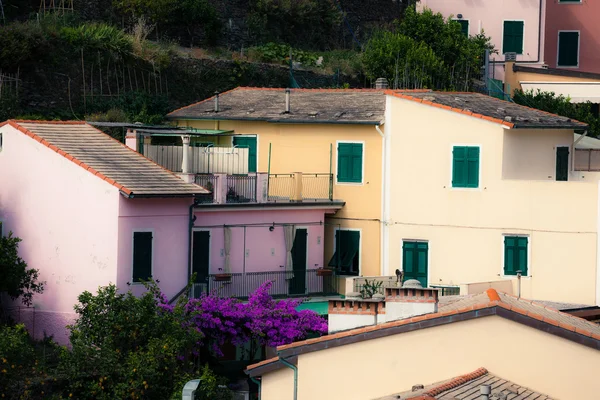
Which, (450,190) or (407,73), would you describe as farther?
(407,73)

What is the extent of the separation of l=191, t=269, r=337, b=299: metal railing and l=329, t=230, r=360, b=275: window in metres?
0.74

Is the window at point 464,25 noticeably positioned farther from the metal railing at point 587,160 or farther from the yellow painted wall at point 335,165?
the yellow painted wall at point 335,165

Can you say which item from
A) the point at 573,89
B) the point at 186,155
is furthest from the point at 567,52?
the point at 186,155

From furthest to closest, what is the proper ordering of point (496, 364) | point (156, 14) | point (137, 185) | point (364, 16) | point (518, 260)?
point (364, 16)
point (156, 14)
point (518, 260)
point (137, 185)
point (496, 364)

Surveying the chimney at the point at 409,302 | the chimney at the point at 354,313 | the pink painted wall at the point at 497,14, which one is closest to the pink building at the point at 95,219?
the chimney at the point at 354,313

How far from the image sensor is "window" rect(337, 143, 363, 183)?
43.0m

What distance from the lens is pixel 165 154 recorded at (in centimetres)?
4106

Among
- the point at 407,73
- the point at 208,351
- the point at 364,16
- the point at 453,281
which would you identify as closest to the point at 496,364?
Result: the point at 208,351

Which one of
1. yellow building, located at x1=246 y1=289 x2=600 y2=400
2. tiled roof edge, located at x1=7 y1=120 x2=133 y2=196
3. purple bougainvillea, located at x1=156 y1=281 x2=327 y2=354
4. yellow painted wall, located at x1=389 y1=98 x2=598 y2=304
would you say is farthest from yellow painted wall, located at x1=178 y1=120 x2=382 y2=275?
yellow building, located at x1=246 y1=289 x2=600 y2=400

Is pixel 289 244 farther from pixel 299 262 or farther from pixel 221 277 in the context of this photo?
pixel 221 277

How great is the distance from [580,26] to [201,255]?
33.5 metres

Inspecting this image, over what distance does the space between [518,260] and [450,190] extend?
8.99 feet

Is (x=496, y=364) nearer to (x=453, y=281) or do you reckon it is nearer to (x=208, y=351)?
(x=208, y=351)

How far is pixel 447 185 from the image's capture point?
41.9 metres
